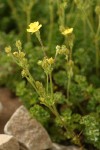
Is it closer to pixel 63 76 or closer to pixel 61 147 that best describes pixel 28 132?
pixel 61 147

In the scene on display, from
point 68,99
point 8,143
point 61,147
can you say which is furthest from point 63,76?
point 8,143

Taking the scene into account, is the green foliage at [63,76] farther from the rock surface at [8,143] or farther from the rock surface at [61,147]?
the rock surface at [8,143]

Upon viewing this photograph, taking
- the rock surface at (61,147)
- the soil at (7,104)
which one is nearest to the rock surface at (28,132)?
the rock surface at (61,147)

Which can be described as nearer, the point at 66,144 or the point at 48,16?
the point at 66,144

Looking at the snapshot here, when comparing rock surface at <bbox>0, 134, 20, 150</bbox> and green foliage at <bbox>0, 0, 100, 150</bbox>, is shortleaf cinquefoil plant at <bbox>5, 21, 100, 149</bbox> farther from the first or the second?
rock surface at <bbox>0, 134, 20, 150</bbox>

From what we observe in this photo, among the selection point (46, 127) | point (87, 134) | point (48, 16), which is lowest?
point (87, 134)

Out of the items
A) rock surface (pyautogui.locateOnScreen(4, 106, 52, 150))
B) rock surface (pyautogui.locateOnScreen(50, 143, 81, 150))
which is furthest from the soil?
rock surface (pyautogui.locateOnScreen(50, 143, 81, 150))

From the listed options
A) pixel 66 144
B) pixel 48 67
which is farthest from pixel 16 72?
pixel 48 67

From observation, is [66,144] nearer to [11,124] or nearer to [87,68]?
[11,124]
